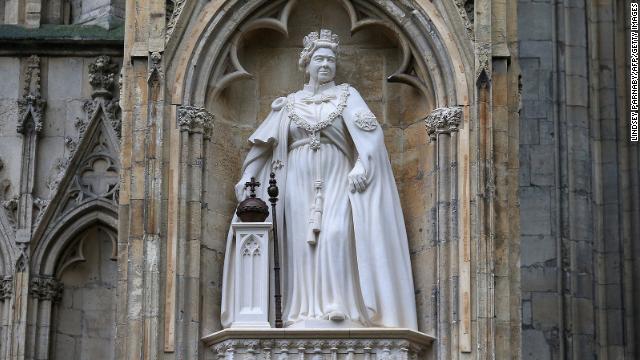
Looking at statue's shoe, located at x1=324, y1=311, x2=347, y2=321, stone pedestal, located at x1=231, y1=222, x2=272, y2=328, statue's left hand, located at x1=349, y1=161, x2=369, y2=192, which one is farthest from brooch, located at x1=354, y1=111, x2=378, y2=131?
statue's shoe, located at x1=324, y1=311, x2=347, y2=321

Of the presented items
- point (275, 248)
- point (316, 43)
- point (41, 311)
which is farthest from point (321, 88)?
point (41, 311)

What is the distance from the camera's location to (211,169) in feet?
77.1

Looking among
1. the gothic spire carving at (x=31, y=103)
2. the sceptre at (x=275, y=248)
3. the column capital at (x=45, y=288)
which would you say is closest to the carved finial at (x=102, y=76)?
the gothic spire carving at (x=31, y=103)

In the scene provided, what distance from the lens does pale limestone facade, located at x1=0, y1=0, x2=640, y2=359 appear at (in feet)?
75.0

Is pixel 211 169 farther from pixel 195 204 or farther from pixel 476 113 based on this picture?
pixel 476 113

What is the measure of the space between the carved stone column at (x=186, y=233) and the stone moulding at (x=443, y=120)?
200 cm

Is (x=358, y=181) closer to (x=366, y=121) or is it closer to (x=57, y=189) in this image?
(x=366, y=121)

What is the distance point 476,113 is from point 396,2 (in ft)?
4.47

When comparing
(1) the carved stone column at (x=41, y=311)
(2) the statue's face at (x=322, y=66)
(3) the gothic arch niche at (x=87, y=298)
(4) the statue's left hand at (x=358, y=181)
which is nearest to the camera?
(4) the statue's left hand at (x=358, y=181)

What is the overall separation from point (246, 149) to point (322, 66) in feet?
3.45

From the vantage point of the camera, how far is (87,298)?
2530 cm

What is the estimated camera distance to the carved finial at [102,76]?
25578 millimetres

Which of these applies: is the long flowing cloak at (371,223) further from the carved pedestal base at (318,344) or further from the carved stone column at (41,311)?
the carved stone column at (41,311)

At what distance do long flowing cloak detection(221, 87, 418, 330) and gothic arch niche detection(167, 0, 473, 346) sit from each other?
0.22 meters
